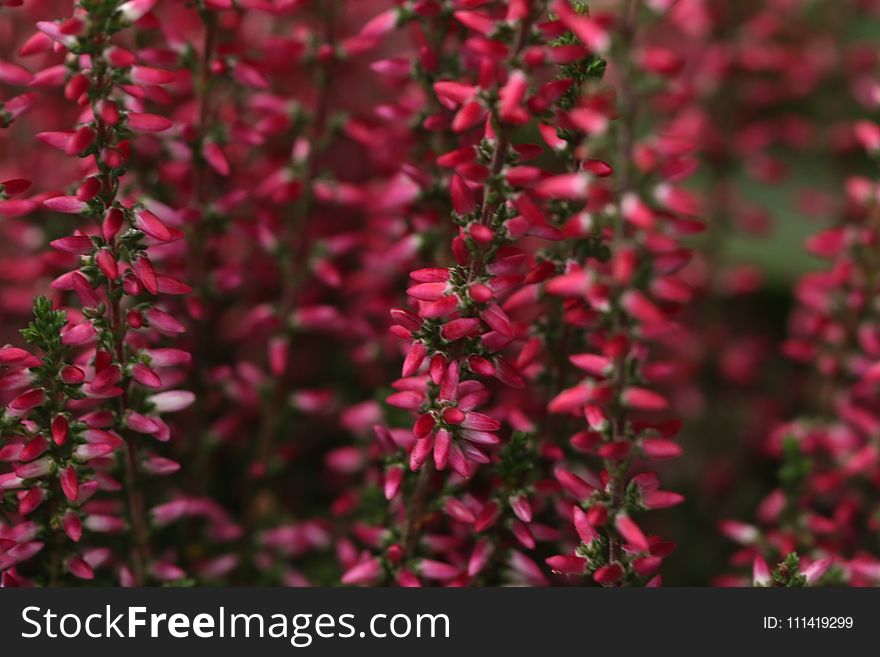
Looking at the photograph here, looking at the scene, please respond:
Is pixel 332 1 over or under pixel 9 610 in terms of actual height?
over

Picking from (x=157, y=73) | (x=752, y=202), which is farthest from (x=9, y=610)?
(x=752, y=202)

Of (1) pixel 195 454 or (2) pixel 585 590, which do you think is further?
(1) pixel 195 454

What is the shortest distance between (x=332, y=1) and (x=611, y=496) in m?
0.53

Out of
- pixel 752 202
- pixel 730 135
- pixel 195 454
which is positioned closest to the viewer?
pixel 195 454

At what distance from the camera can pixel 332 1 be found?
94 centimetres

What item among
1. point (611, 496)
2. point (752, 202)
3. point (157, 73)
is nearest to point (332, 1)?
point (157, 73)

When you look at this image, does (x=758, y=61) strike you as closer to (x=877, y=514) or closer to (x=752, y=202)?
(x=752, y=202)

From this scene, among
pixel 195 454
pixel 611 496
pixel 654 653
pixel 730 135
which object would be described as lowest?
pixel 654 653

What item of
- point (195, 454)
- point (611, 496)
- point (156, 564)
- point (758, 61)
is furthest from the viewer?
point (758, 61)

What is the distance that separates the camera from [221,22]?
0.91 meters

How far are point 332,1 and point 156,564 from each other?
1.77 ft

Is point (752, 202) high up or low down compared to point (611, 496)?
up

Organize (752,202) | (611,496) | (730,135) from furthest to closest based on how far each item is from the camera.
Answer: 1. (752,202)
2. (730,135)
3. (611,496)

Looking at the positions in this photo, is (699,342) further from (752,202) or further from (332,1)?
(332,1)
